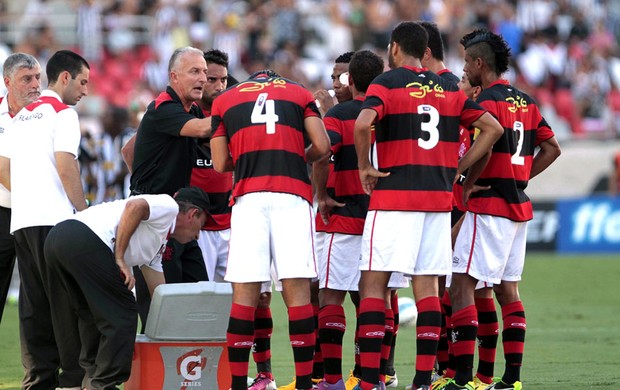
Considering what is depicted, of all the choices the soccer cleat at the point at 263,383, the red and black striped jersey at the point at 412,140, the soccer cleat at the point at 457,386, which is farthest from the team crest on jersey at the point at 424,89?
the soccer cleat at the point at 263,383

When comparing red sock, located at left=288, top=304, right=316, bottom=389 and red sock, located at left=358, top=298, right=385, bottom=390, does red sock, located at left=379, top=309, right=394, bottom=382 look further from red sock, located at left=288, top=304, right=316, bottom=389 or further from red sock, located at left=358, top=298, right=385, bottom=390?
red sock, located at left=288, top=304, right=316, bottom=389

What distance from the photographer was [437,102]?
7789 mm

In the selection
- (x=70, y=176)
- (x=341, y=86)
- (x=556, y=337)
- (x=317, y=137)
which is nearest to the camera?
(x=317, y=137)

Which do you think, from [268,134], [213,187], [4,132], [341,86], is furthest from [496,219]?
[4,132]

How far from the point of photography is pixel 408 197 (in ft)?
25.2

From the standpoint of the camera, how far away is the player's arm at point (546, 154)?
8.91 meters

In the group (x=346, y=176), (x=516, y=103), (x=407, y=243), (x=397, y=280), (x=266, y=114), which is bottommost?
(x=397, y=280)

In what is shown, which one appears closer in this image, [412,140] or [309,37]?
[412,140]

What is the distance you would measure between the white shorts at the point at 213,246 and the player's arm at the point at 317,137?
2.00 m

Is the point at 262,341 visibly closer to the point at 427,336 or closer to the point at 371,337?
the point at 371,337

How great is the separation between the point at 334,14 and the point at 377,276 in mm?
18740

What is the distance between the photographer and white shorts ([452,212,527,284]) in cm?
836

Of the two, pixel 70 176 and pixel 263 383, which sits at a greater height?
pixel 70 176

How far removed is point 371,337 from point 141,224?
5.74ft
